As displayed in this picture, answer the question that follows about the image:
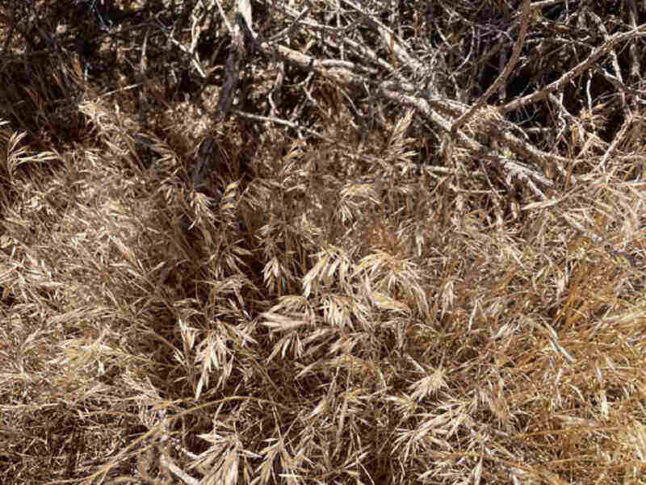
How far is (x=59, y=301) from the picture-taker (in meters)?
1.59

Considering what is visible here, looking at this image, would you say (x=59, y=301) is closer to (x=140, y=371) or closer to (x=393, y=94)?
(x=140, y=371)

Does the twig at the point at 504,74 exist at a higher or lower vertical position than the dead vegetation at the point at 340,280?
higher

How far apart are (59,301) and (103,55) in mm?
1165

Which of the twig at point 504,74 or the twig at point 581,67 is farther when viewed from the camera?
the twig at point 581,67

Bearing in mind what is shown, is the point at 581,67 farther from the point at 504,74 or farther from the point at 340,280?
the point at 340,280

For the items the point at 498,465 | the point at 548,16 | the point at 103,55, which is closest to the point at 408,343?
the point at 498,465

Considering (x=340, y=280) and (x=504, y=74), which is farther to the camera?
(x=504, y=74)

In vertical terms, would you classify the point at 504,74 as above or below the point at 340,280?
above

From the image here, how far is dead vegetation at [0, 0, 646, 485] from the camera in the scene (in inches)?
50.4

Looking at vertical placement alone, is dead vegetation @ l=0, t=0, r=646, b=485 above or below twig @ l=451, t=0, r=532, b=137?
below

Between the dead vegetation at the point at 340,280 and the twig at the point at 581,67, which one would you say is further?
the twig at the point at 581,67

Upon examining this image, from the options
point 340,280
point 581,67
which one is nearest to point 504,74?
point 581,67

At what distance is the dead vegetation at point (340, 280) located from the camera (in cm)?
128

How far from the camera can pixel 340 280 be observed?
1.25 meters
